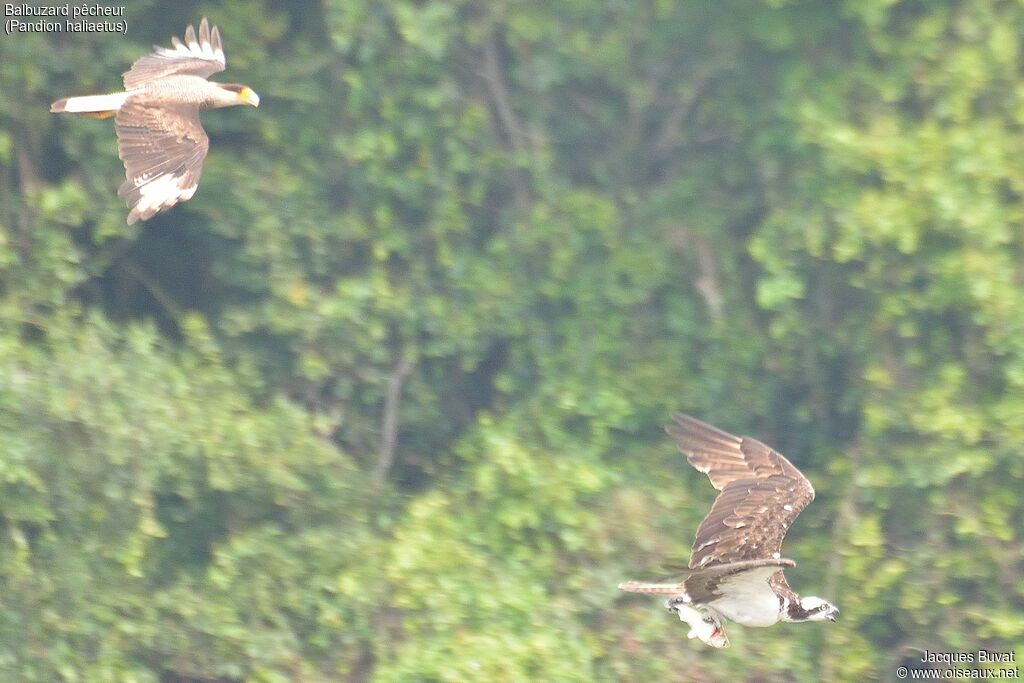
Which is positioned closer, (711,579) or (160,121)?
(711,579)

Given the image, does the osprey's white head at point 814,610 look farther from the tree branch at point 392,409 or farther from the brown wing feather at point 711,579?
the tree branch at point 392,409

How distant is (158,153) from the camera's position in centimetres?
836

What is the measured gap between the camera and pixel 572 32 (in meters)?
10.6

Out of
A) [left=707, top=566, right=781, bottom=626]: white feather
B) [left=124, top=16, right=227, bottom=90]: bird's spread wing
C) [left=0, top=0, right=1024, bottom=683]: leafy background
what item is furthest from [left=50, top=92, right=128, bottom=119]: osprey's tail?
[left=707, top=566, right=781, bottom=626]: white feather

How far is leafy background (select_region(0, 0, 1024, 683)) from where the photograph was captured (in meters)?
8.83

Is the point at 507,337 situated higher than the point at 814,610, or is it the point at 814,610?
the point at 507,337

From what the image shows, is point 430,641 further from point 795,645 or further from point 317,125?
point 317,125

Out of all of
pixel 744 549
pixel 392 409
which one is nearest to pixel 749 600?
pixel 744 549

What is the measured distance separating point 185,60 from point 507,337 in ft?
8.44

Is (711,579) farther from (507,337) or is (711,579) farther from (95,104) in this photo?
(95,104)

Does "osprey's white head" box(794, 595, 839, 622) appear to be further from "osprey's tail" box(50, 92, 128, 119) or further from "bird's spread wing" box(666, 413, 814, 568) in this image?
"osprey's tail" box(50, 92, 128, 119)

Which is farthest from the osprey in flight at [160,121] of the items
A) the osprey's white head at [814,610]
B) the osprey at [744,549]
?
the osprey's white head at [814,610]

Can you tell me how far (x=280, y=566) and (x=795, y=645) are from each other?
2.69 meters

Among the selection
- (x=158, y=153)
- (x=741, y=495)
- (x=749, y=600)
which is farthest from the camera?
(x=158, y=153)
